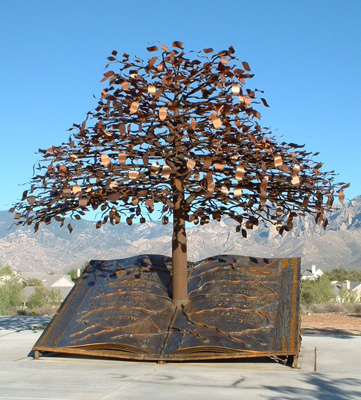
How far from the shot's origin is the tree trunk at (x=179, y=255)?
909 centimetres

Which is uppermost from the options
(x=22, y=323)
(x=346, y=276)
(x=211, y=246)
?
(x=211, y=246)

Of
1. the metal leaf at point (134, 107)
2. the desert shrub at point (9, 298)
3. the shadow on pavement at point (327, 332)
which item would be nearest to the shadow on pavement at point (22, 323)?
the desert shrub at point (9, 298)

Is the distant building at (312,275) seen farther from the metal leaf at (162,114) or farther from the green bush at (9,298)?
the metal leaf at (162,114)

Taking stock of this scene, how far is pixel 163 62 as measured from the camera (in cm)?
898

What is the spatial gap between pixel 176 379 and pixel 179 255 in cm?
238

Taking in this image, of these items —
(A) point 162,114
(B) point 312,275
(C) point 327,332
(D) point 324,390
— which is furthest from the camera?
(B) point 312,275

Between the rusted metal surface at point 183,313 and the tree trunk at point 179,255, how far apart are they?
15cm

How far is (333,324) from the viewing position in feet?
49.4

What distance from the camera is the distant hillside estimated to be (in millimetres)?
108938

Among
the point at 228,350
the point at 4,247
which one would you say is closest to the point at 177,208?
the point at 228,350

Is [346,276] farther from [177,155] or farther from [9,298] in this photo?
[177,155]

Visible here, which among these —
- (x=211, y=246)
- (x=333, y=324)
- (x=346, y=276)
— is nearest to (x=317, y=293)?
(x=333, y=324)

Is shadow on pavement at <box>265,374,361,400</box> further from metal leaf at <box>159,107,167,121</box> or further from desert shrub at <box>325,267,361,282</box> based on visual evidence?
desert shrub at <box>325,267,361,282</box>

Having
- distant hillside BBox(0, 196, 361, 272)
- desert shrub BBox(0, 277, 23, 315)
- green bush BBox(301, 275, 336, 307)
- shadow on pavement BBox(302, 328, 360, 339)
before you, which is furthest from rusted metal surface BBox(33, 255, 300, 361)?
distant hillside BBox(0, 196, 361, 272)
